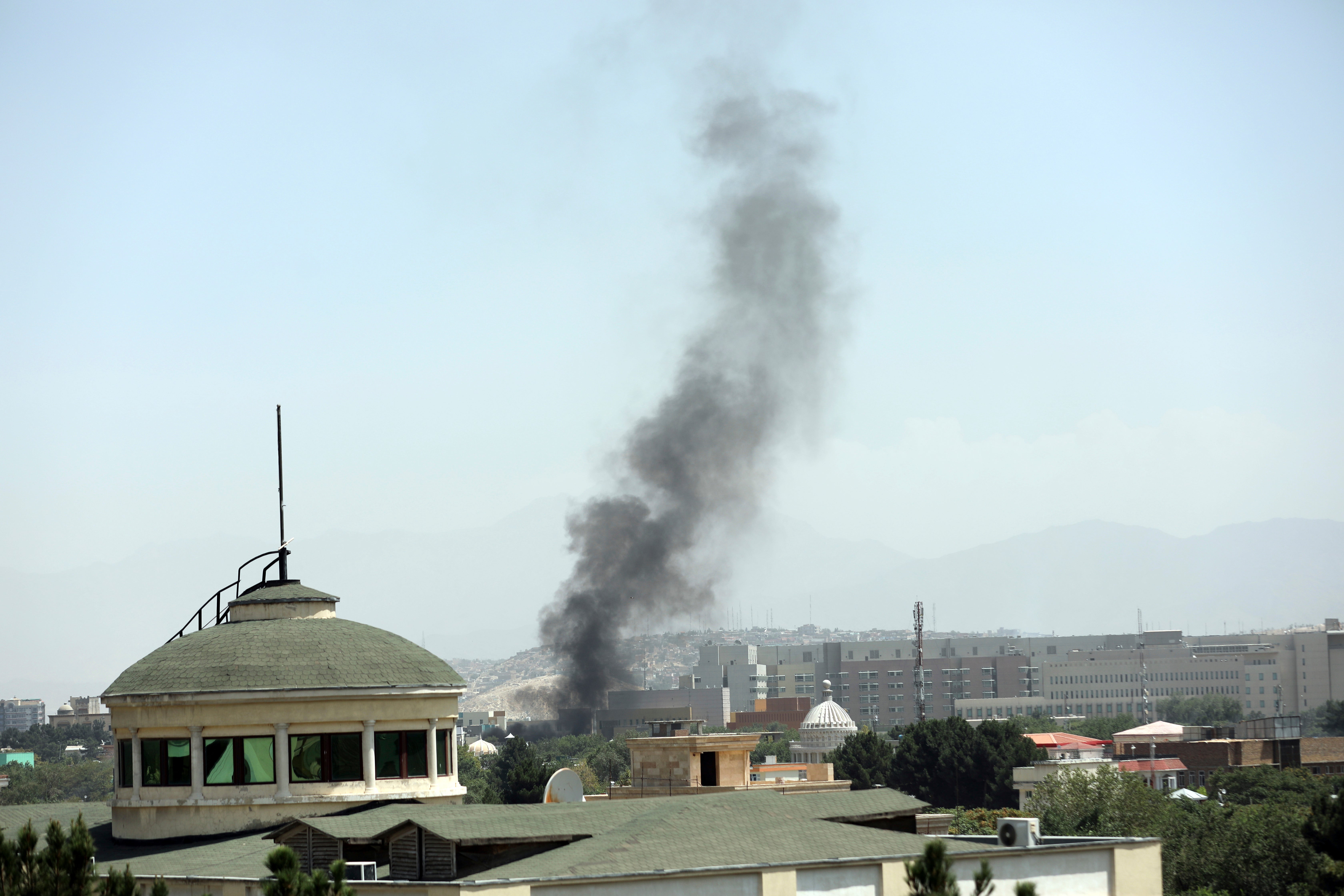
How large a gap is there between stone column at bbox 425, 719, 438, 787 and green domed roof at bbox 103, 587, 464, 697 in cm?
137

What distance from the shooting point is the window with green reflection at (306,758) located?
48.0 metres

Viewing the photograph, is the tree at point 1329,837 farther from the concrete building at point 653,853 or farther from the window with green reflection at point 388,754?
the window with green reflection at point 388,754

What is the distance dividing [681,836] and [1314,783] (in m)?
102

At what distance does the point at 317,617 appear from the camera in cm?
5412

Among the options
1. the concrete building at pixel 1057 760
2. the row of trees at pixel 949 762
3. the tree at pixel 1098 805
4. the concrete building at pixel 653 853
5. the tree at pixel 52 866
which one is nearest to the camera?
the tree at pixel 52 866

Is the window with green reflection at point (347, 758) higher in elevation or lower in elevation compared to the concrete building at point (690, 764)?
higher

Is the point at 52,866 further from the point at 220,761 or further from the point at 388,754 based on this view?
the point at 388,754

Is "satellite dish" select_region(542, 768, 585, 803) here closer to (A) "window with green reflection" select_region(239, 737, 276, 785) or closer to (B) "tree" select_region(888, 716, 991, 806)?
(A) "window with green reflection" select_region(239, 737, 276, 785)

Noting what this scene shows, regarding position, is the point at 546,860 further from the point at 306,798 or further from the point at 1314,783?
the point at 1314,783

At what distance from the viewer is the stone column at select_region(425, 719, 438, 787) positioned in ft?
164

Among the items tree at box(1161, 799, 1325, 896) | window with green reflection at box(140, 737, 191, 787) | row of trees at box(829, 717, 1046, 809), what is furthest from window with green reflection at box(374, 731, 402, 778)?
row of trees at box(829, 717, 1046, 809)

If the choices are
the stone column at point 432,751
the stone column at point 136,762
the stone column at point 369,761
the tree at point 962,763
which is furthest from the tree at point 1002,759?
the stone column at point 136,762

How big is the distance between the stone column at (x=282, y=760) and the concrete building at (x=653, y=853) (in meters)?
1.79

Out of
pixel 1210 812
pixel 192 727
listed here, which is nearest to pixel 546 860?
pixel 192 727
